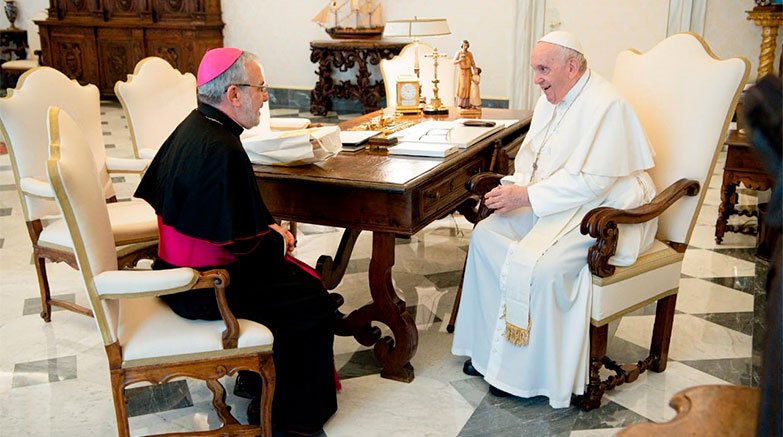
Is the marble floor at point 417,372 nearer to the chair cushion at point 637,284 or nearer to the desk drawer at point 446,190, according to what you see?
the chair cushion at point 637,284

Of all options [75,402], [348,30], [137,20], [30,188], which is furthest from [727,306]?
[137,20]

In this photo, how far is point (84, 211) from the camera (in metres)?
2.26

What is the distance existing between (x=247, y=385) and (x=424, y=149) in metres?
1.22

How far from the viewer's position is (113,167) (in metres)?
3.91

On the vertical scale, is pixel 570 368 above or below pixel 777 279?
below

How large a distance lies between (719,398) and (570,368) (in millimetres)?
1759

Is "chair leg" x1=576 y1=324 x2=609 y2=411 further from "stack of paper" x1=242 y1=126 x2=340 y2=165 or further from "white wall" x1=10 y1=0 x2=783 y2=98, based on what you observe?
"white wall" x1=10 y1=0 x2=783 y2=98

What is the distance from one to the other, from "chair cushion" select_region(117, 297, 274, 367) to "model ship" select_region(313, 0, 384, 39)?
23.1ft

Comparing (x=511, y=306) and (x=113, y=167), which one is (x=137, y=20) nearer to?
(x=113, y=167)

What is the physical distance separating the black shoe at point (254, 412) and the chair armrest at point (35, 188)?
1418 mm

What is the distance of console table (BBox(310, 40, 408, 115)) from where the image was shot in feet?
29.3

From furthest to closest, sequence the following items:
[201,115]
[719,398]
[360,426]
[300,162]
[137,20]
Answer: [137,20]
[300,162]
[360,426]
[201,115]
[719,398]

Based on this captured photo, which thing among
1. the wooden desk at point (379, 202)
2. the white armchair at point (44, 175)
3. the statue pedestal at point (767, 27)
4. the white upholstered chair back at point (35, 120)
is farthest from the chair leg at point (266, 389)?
the statue pedestal at point (767, 27)

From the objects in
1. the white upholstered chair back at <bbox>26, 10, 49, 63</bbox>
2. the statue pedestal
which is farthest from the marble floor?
the white upholstered chair back at <bbox>26, 10, 49, 63</bbox>
